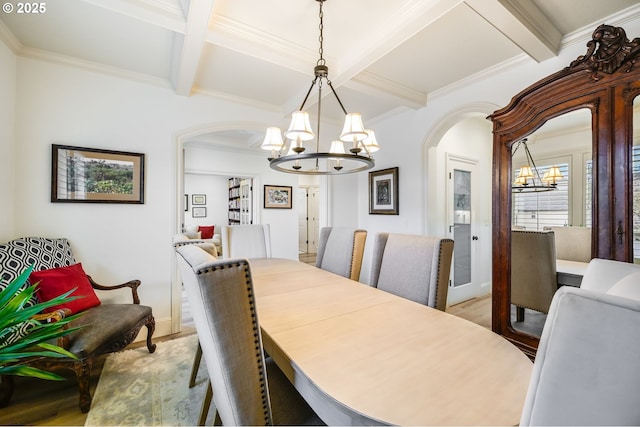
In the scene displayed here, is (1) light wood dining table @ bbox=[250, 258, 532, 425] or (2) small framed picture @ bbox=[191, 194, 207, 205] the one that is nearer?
(1) light wood dining table @ bbox=[250, 258, 532, 425]

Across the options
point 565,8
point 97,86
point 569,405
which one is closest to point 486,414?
point 569,405

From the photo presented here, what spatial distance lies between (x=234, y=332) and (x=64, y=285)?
6.49 ft

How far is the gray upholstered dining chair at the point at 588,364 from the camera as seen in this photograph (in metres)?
0.36

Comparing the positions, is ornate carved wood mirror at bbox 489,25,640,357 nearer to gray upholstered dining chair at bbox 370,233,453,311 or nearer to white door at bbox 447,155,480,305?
gray upholstered dining chair at bbox 370,233,453,311

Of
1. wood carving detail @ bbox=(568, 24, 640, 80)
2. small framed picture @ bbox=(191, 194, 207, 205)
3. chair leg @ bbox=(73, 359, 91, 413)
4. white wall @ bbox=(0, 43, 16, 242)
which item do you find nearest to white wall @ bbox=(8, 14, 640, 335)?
white wall @ bbox=(0, 43, 16, 242)

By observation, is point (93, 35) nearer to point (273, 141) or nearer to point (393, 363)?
point (273, 141)

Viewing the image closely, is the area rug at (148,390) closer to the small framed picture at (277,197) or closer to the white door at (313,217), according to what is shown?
the small framed picture at (277,197)

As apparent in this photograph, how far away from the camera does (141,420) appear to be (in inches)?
62.4

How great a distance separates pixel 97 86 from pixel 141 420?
2739 mm

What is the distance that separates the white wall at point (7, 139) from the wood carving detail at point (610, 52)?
3.85m

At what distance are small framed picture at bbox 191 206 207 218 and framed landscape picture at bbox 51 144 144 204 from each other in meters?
5.34

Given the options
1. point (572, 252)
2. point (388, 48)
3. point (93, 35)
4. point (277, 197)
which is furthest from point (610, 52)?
point (277, 197)

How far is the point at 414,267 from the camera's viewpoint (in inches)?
66.2

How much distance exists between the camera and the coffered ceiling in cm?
169
